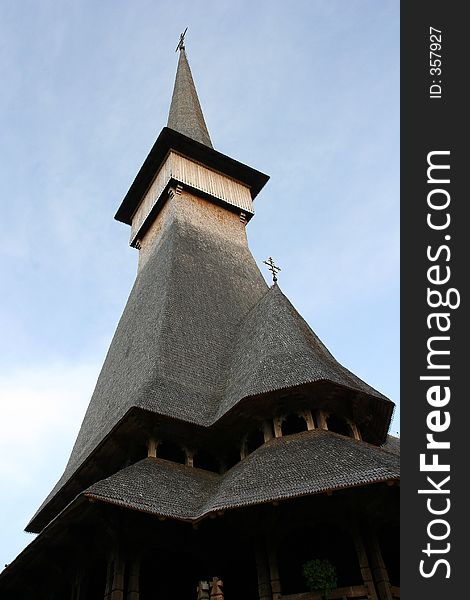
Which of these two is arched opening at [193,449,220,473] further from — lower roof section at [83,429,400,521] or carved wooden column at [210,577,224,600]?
carved wooden column at [210,577,224,600]

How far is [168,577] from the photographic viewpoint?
14.6m

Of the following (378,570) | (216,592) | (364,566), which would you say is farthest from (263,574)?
(216,592)

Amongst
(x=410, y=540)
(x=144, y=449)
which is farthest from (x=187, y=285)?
(x=410, y=540)

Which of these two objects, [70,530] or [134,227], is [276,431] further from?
[134,227]

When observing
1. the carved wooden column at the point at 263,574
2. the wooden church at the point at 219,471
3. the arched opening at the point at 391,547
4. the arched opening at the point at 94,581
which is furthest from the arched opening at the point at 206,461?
the arched opening at the point at 391,547

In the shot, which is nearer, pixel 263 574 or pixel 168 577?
pixel 263 574

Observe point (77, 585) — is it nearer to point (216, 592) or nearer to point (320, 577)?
point (320, 577)

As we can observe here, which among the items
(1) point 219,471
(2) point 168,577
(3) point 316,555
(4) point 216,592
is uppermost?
(1) point 219,471

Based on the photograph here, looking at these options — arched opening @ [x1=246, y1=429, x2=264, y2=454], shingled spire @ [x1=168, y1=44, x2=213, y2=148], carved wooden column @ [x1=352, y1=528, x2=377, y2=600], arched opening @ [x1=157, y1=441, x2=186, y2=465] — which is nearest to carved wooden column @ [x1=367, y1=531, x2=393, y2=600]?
carved wooden column @ [x1=352, y1=528, x2=377, y2=600]

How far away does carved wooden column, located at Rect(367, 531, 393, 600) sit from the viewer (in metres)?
11.0

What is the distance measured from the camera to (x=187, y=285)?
20.9m

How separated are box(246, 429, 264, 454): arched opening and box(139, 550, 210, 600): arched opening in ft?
9.66

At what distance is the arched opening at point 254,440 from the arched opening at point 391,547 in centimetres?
352

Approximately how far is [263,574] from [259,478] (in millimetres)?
1923
